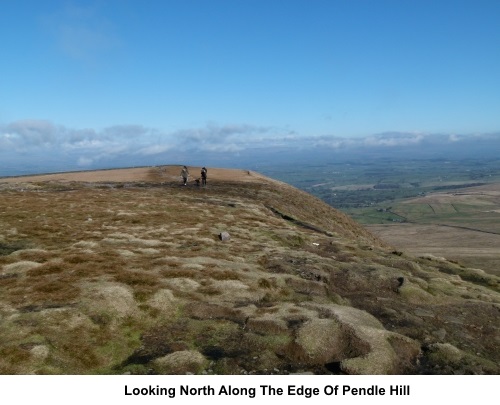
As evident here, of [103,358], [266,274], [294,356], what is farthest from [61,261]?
[294,356]

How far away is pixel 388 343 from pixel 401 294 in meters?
9.73

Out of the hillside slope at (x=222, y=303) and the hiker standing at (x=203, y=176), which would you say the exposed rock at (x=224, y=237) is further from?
the hiker standing at (x=203, y=176)

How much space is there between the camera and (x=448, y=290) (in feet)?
102

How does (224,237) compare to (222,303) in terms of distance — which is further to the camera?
(224,237)

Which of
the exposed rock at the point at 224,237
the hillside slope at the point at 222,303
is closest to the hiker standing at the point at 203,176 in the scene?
the hillside slope at the point at 222,303

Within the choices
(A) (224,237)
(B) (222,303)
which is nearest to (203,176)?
(A) (224,237)

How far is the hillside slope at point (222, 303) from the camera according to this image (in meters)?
18.1

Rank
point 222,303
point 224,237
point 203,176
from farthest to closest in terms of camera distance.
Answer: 1. point 203,176
2. point 224,237
3. point 222,303

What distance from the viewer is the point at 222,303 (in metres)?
24.5

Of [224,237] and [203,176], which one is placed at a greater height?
[203,176]

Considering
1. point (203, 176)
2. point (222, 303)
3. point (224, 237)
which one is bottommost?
point (222, 303)

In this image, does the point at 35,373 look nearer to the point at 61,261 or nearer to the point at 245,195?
the point at 61,261

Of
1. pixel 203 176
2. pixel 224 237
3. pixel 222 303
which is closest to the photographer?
pixel 222 303

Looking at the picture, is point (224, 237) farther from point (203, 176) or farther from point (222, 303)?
point (203, 176)
